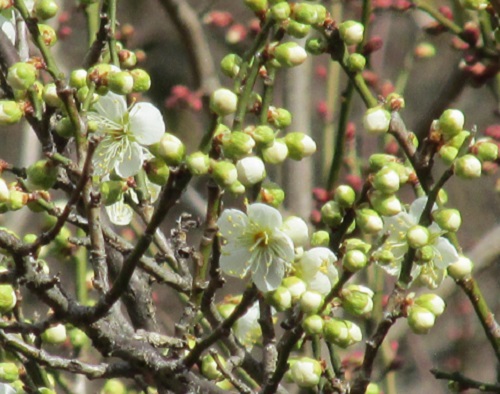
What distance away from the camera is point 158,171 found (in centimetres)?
206

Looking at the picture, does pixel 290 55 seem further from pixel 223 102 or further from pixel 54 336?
pixel 54 336

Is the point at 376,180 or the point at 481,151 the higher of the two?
the point at 481,151

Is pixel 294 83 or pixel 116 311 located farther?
pixel 294 83

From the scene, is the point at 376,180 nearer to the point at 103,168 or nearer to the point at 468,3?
the point at 103,168

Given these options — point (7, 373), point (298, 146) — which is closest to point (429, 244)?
point (298, 146)

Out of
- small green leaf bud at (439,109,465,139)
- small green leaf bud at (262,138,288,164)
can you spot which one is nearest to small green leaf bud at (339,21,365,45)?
small green leaf bud at (439,109,465,139)

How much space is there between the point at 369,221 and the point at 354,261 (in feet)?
0.41

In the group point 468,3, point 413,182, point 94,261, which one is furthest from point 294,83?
point 94,261

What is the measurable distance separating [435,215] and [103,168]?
0.75 metres

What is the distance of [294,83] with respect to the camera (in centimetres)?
466

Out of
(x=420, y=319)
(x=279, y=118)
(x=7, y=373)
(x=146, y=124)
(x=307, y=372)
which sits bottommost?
(x=7, y=373)

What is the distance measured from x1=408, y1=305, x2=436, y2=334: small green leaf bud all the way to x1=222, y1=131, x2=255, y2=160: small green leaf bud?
552 mm

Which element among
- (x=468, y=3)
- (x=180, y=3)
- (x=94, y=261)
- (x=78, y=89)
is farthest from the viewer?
(x=180, y=3)

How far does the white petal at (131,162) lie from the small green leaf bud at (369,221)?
1.60 ft
